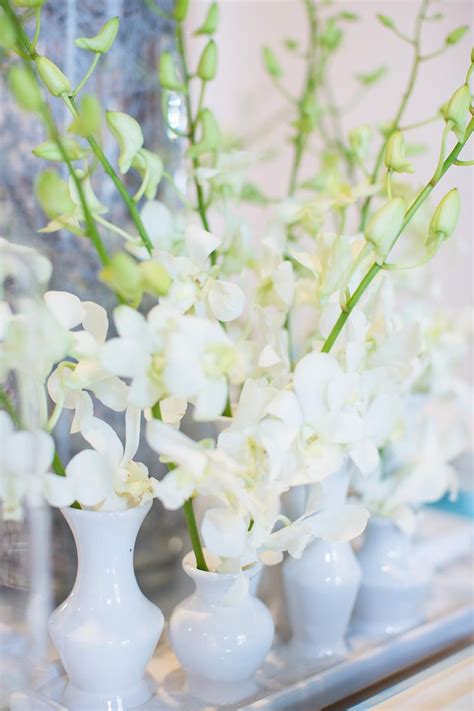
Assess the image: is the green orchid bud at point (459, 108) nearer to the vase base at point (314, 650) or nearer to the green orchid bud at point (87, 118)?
the green orchid bud at point (87, 118)

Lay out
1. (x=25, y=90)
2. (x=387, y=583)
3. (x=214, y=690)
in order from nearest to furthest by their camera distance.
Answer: (x=25, y=90)
(x=214, y=690)
(x=387, y=583)

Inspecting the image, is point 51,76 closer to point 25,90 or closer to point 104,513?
point 25,90

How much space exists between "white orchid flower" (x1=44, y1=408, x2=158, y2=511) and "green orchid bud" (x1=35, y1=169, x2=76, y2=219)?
101mm

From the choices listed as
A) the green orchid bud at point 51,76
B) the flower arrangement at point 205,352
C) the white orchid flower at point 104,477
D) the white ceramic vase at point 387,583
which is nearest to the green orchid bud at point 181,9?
the flower arrangement at point 205,352

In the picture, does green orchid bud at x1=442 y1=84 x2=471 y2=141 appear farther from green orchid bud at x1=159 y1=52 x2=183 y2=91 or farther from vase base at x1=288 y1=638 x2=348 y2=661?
vase base at x1=288 y1=638 x2=348 y2=661

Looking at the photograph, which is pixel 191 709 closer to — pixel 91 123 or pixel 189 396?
pixel 189 396

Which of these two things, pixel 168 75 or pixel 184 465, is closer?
pixel 184 465

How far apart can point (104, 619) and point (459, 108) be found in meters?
0.30

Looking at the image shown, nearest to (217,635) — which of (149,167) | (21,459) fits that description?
(21,459)

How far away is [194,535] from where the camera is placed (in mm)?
392

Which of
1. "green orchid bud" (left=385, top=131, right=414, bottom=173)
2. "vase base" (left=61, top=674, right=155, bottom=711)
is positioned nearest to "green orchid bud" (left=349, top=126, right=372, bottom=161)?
"green orchid bud" (left=385, top=131, right=414, bottom=173)

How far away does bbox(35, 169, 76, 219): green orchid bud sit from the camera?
0.32m

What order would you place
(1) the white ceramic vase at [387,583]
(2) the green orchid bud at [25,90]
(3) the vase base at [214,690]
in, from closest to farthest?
(2) the green orchid bud at [25,90]
(3) the vase base at [214,690]
(1) the white ceramic vase at [387,583]

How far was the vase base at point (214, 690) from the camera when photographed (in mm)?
415
